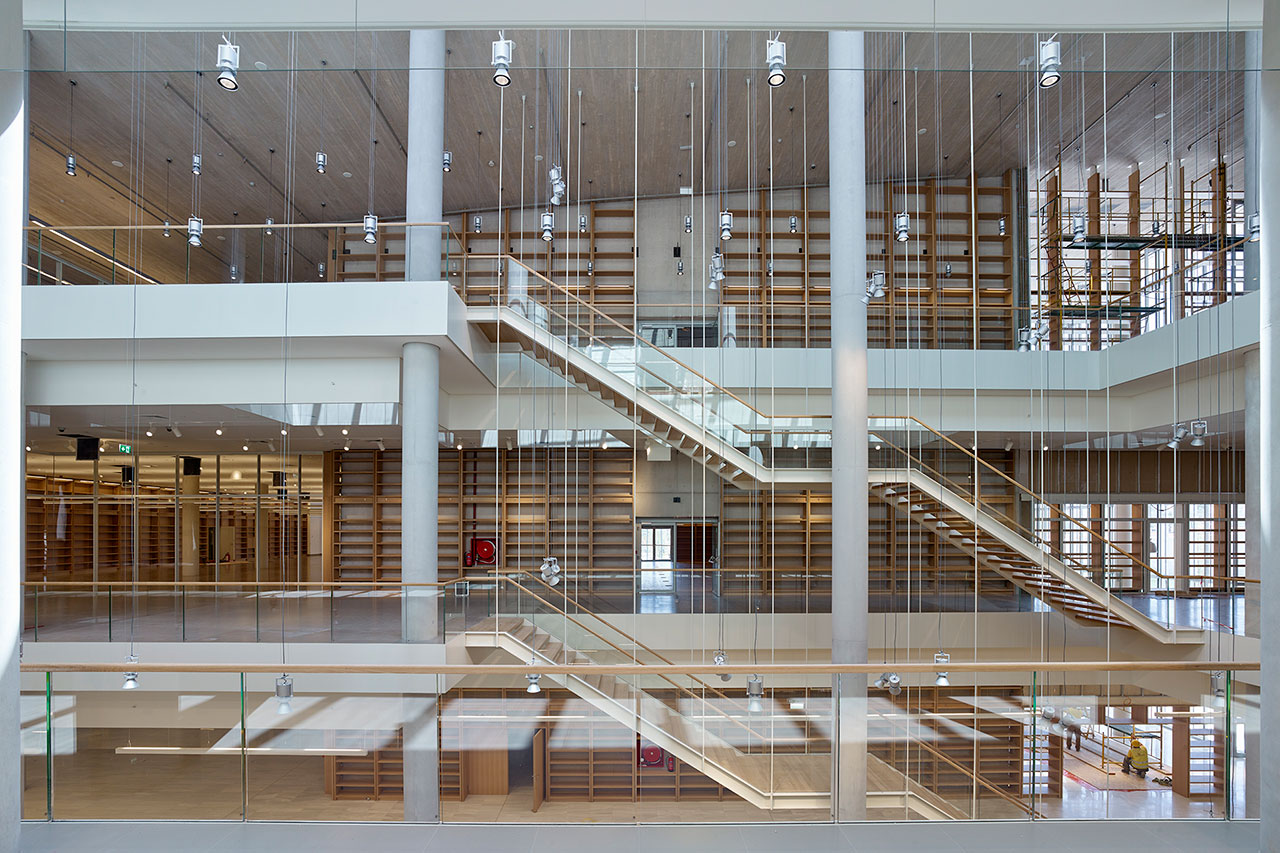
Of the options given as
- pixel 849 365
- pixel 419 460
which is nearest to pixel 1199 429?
pixel 849 365

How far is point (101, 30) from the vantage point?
349cm

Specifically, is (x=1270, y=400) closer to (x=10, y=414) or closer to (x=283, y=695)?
(x=283, y=695)

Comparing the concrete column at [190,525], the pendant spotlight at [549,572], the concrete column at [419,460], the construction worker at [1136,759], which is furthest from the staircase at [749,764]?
the concrete column at [190,525]

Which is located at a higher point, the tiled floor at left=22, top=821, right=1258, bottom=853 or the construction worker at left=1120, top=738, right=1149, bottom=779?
the construction worker at left=1120, top=738, right=1149, bottom=779

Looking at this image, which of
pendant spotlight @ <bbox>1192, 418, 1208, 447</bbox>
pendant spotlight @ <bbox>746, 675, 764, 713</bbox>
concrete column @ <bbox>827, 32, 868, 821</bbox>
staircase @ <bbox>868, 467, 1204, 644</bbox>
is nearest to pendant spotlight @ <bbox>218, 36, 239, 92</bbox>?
pendant spotlight @ <bbox>746, 675, 764, 713</bbox>

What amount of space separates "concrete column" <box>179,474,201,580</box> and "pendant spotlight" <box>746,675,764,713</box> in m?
11.5

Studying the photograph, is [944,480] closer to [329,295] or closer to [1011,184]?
[1011,184]

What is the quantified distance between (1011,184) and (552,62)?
9.66 m

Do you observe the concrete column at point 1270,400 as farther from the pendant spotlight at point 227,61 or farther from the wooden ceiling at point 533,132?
the pendant spotlight at point 227,61

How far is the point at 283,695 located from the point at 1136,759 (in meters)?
3.90

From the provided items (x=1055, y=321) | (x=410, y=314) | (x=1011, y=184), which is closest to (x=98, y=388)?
(x=410, y=314)

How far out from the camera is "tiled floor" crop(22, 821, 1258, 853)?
123 inches

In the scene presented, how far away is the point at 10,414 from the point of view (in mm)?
2918

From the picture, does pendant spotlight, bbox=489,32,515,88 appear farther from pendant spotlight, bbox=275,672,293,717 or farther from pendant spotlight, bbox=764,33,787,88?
pendant spotlight, bbox=275,672,293,717
